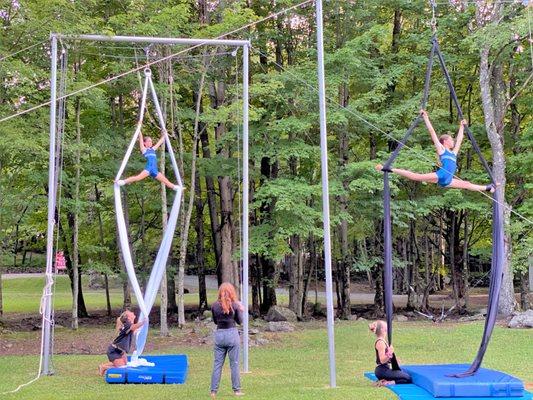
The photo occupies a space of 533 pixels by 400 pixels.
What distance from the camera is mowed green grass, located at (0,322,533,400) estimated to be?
8055 millimetres

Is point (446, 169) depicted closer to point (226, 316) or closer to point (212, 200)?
point (226, 316)

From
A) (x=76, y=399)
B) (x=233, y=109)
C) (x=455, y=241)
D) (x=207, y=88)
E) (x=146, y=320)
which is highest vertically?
(x=207, y=88)

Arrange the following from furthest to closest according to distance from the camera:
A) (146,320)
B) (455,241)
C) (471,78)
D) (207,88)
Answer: (455,241) < (471,78) < (207,88) < (146,320)

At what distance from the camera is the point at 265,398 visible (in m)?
7.50

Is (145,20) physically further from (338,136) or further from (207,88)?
(338,136)

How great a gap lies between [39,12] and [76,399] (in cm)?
1001

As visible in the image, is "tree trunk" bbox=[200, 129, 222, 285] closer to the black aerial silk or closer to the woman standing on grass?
the black aerial silk

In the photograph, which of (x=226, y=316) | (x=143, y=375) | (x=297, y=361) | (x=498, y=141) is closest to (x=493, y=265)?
(x=226, y=316)

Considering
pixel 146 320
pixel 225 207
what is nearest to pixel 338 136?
Result: pixel 225 207

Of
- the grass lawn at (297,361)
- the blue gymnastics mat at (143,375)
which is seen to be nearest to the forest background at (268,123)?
the grass lawn at (297,361)

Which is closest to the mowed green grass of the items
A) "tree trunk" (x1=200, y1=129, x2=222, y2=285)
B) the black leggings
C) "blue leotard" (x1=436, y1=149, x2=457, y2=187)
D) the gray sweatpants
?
the black leggings

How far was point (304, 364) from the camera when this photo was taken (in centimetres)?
1152

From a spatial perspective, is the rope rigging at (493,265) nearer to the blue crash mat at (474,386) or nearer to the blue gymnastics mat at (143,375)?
the blue crash mat at (474,386)

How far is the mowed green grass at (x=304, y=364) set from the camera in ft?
26.4
